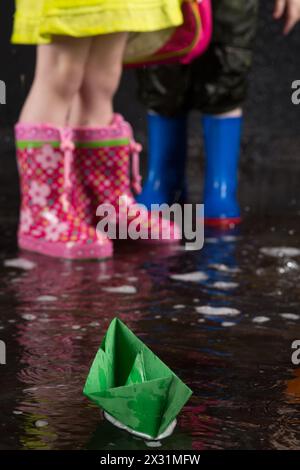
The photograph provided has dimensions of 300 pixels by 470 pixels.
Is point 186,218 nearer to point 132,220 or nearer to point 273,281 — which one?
point 132,220

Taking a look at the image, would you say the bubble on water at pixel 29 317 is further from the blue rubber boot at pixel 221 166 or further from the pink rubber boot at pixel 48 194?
the blue rubber boot at pixel 221 166

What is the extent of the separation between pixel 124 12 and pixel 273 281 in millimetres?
567

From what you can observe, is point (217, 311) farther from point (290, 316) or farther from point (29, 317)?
point (29, 317)

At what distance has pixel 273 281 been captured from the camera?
1.82m

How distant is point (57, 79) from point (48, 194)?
0.23 m

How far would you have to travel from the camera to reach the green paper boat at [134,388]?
1.07 m

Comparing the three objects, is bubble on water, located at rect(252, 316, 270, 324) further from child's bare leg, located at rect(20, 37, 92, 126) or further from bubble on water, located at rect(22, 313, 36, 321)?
child's bare leg, located at rect(20, 37, 92, 126)

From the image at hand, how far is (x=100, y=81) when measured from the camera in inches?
82.1

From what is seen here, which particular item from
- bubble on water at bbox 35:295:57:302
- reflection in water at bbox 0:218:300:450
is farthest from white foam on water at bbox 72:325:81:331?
bubble on water at bbox 35:295:57:302

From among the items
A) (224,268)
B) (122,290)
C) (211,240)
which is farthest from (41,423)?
(211,240)

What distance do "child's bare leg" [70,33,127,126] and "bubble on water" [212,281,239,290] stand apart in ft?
1.69

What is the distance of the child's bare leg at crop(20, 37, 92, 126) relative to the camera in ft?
6.55

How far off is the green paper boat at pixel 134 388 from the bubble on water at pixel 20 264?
0.80 meters

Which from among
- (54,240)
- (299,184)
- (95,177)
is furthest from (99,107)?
(299,184)
